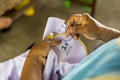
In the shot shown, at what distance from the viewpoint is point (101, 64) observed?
652mm

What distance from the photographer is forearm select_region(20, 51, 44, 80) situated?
2.96 ft

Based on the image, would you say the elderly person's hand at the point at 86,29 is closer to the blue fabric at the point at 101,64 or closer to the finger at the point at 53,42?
the finger at the point at 53,42

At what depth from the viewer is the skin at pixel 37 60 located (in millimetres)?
912

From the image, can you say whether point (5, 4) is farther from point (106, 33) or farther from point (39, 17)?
point (39, 17)

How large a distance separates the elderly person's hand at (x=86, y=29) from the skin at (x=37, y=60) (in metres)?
0.09

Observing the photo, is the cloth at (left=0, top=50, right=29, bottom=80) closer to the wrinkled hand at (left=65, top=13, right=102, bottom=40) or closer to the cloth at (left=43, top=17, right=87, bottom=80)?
the cloth at (left=43, top=17, right=87, bottom=80)

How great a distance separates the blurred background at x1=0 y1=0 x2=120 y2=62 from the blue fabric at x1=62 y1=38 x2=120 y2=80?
4.17 feet

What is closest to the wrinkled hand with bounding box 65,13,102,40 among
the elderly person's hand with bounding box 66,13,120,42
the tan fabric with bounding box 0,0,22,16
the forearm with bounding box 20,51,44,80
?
the elderly person's hand with bounding box 66,13,120,42

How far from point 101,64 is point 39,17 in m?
1.73

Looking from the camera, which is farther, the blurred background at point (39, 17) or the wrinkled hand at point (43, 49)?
the blurred background at point (39, 17)

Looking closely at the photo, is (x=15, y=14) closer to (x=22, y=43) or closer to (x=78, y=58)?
(x=22, y=43)

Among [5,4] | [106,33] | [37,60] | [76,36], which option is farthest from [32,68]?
[5,4]

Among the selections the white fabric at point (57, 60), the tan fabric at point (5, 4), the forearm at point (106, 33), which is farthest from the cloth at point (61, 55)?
the tan fabric at point (5, 4)

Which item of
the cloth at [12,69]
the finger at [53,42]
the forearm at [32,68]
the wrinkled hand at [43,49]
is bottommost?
the cloth at [12,69]
